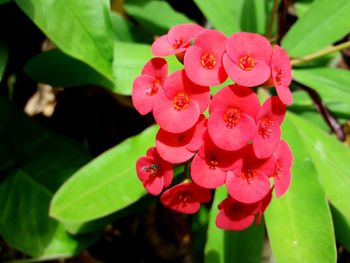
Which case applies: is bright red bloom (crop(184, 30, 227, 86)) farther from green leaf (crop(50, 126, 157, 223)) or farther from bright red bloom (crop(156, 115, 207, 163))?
green leaf (crop(50, 126, 157, 223))

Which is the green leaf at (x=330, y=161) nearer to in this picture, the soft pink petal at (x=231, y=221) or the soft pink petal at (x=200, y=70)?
the soft pink petal at (x=231, y=221)

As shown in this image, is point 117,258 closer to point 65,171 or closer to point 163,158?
point 65,171

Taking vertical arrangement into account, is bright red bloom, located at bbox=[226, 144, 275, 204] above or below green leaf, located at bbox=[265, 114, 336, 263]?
above

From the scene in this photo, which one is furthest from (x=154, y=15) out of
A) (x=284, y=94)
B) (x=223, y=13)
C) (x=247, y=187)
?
(x=247, y=187)

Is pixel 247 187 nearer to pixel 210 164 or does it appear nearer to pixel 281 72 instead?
pixel 210 164

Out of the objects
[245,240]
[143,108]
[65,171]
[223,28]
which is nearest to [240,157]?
[143,108]

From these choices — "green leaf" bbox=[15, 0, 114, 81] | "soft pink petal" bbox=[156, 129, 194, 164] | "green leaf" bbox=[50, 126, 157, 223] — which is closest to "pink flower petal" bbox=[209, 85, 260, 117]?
"soft pink petal" bbox=[156, 129, 194, 164]

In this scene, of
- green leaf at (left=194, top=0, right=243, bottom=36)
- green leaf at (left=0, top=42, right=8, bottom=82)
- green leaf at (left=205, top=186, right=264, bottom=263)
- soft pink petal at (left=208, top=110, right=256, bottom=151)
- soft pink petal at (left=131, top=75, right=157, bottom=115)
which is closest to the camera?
soft pink petal at (left=208, top=110, right=256, bottom=151)
